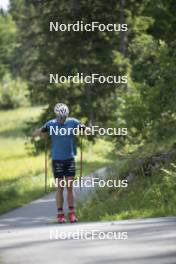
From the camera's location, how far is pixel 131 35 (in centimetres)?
3400

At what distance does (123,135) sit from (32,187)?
11.1 feet

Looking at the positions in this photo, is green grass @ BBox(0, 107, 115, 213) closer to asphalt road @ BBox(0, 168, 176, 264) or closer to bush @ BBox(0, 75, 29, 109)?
bush @ BBox(0, 75, 29, 109)

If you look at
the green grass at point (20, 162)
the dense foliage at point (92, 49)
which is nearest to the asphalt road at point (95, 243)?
the green grass at point (20, 162)

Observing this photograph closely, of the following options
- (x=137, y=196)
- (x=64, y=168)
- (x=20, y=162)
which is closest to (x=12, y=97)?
(x=20, y=162)

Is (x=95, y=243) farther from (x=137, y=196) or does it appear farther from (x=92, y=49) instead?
(x=92, y=49)

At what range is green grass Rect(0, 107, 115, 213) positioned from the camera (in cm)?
2236

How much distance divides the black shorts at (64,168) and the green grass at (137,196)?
3.08 feet

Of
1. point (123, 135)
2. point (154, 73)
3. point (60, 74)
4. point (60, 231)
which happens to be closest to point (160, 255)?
point (60, 231)

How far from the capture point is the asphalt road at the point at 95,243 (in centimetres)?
821

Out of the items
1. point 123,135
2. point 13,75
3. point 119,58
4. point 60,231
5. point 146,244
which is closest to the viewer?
point 146,244

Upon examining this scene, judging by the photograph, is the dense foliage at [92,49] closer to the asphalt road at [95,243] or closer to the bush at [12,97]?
the asphalt road at [95,243]

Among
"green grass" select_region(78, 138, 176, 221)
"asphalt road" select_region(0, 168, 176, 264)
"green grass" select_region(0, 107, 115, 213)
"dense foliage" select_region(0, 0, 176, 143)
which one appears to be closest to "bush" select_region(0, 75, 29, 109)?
"green grass" select_region(0, 107, 115, 213)

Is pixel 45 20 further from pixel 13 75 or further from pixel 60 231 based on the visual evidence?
pixel 13 75

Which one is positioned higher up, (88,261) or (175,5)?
(175,5)
